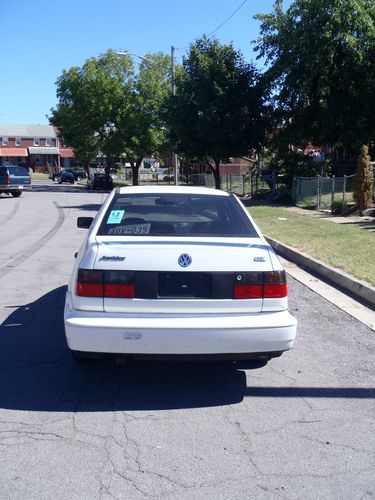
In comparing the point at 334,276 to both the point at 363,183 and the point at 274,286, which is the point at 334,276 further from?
the point at 363,183

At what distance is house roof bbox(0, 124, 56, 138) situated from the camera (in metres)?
98.3

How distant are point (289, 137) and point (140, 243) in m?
23.9

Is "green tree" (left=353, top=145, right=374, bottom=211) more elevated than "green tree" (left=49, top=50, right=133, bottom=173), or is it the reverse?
"green tree" (left=49, top=50, right=133, bottom=173)

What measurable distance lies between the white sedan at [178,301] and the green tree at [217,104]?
2295 centimetres

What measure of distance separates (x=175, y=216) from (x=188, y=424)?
88.0 inches

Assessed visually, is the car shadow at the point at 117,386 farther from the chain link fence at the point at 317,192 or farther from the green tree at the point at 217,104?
the green tree at the point at 217,104

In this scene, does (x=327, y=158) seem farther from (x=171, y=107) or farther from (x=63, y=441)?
(x=63, y=441)

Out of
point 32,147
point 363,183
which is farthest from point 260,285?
point 32,147

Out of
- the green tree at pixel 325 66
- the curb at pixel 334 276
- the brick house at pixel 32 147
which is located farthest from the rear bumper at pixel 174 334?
the brick house at pixel 32 147

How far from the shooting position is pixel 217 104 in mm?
27172

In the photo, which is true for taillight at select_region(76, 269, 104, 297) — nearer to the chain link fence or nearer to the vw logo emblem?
the vw logo emblem

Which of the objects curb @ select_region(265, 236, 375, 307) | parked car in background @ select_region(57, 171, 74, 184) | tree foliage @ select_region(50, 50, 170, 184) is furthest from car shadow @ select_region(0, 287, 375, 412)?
parked car in background @ select_region(57, 171, 74, 184)

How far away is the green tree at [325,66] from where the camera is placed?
974 inches

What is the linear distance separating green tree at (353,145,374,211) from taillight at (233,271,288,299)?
14.7 metres
